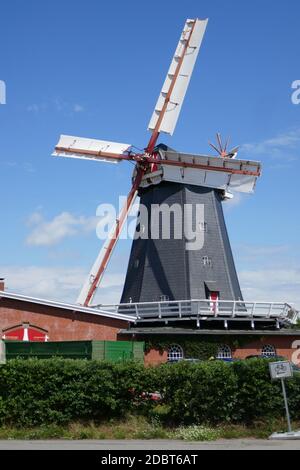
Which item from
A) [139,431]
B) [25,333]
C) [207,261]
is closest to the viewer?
[139,431]

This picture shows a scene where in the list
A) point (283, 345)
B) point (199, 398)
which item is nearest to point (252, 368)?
point (199, 398)

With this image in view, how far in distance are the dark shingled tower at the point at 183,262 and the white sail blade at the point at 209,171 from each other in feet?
1.57

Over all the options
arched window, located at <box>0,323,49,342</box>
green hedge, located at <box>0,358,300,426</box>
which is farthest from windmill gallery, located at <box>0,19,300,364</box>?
green hedge, located at <box>0,358,300,426</box>

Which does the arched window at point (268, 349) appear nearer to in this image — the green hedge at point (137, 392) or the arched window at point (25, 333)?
the arched window at point (25, 333)

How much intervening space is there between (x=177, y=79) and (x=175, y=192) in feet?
21.8

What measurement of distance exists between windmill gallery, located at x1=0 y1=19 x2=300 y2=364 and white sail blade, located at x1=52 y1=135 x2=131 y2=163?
60 millimetres

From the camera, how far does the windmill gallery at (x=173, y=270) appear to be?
95.6ft

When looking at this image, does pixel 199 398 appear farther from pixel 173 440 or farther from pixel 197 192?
pixel 197 192

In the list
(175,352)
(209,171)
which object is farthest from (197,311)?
(209,171)

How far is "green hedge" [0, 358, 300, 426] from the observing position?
48.3 ft

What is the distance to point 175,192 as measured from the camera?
34250mm

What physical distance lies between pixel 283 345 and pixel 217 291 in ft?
15.0

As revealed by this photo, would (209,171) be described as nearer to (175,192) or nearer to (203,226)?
(175,192)

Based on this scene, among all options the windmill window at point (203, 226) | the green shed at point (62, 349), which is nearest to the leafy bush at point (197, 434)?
the green shed at point (62, 349)
